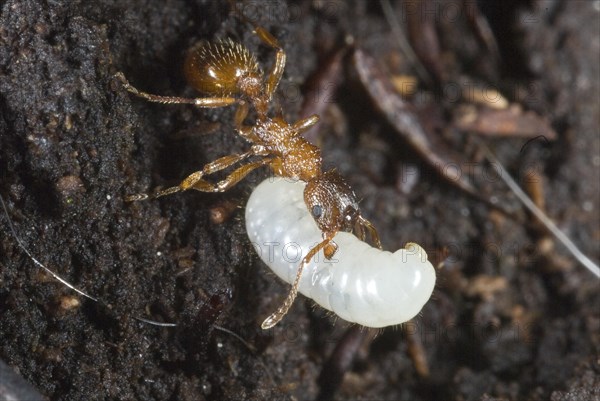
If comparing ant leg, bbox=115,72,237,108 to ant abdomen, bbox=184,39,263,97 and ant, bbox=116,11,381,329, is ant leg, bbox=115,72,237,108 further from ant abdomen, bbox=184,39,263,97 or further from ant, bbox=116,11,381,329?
ant abdomen, bbox=184,39,263,97

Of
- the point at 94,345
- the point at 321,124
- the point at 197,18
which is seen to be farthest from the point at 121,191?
the point at 321,124

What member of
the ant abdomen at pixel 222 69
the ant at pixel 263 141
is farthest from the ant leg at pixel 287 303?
the ant abdomen at pixel 222 69

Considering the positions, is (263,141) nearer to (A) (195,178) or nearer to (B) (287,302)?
(A) (195,178)

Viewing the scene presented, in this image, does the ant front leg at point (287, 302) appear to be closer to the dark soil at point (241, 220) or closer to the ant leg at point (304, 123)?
the dark soil at point (241, 220)

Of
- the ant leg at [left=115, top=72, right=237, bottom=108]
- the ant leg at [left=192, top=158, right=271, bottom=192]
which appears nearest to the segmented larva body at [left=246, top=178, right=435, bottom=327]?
the ant leg at [left=192, top=158, right=271, bottom=192]

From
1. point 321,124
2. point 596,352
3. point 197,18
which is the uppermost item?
point 197,18

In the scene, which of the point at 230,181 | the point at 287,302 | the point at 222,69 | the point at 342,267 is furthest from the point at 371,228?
the point at 222,69

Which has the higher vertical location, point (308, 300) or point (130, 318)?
point (130, 318)

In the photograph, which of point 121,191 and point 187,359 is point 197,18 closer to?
point 121,191
